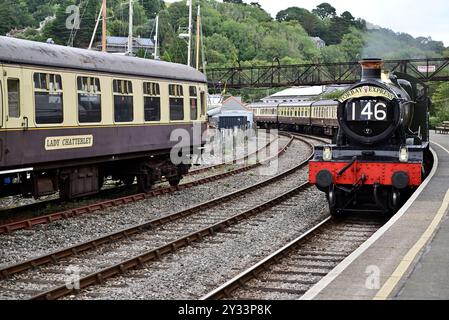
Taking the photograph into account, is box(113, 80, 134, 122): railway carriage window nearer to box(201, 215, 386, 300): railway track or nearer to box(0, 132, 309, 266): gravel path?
box(0, 132, 309, 266): gravel path

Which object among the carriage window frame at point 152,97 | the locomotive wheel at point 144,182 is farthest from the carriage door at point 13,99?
the locomotive wheel at point 144,182

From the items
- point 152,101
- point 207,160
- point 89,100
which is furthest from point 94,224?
point 207,160

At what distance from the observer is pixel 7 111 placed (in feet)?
38.5

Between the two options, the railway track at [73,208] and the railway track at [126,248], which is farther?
the railway track at [73,208]

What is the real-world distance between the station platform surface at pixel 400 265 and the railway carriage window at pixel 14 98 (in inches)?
260

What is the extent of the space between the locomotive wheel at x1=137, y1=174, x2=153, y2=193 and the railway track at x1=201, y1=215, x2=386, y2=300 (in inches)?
219

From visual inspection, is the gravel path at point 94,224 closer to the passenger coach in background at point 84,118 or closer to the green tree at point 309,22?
the passenger coach in background at point 84,118

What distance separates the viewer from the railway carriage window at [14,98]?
38.9ft

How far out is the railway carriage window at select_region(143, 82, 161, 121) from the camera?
16619mm

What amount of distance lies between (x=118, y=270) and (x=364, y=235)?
17.4ft

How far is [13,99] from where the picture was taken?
11.9m
